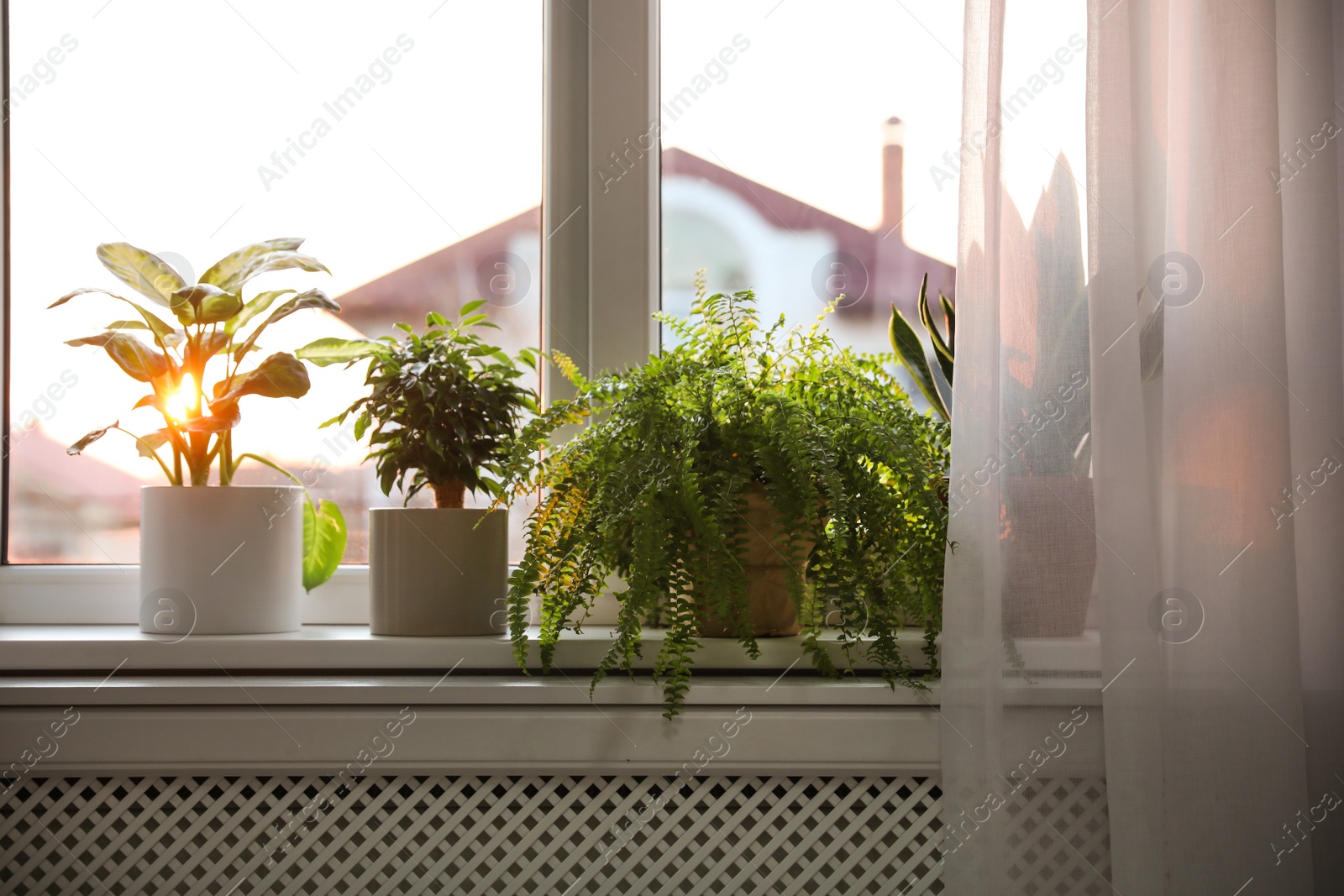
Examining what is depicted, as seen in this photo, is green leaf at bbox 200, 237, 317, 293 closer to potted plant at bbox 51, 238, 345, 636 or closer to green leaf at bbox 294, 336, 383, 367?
potted plant at bbox 51, 238, 345, 636

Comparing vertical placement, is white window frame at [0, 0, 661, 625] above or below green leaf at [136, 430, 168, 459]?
above

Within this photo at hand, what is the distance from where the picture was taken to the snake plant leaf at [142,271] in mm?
1080

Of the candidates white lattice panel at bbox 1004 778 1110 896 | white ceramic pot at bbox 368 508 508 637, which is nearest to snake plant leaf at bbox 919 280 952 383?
white lattice panel at bbox 1004 778 1110 896

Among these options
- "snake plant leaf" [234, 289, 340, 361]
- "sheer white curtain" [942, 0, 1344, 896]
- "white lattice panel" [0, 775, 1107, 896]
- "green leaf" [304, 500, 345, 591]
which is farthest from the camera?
"green leaf" [304, 500, 345, 591]

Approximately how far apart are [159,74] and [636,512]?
106 cm

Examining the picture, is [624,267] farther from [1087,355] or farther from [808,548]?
[1087,355]

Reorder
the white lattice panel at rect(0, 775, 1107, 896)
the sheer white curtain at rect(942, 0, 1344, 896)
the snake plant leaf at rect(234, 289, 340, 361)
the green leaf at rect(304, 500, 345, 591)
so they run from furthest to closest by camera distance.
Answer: the green leaf at rect(304, 500, 345, 591), the snake plant leaf at rect(234, 289, 340, 361), the white lattice panel at rect(0, 775, 1107, 896), the sheer white curtain at rect(942, 0, 1344, 896)

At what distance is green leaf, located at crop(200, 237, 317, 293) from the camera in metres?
1.08

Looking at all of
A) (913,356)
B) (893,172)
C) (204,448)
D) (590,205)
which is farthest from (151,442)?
(893,172)

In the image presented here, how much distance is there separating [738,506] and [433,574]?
0.40 m

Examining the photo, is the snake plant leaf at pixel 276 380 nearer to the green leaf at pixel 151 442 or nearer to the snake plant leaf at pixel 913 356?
the green leaf at pixel 151 442

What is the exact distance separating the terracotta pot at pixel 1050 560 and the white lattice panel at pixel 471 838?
21 centimetres

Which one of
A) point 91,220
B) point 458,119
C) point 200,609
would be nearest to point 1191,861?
point 200,609

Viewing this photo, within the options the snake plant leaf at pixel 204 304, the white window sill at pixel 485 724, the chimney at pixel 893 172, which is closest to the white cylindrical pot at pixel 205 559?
the white window sill at pixel 485 724
